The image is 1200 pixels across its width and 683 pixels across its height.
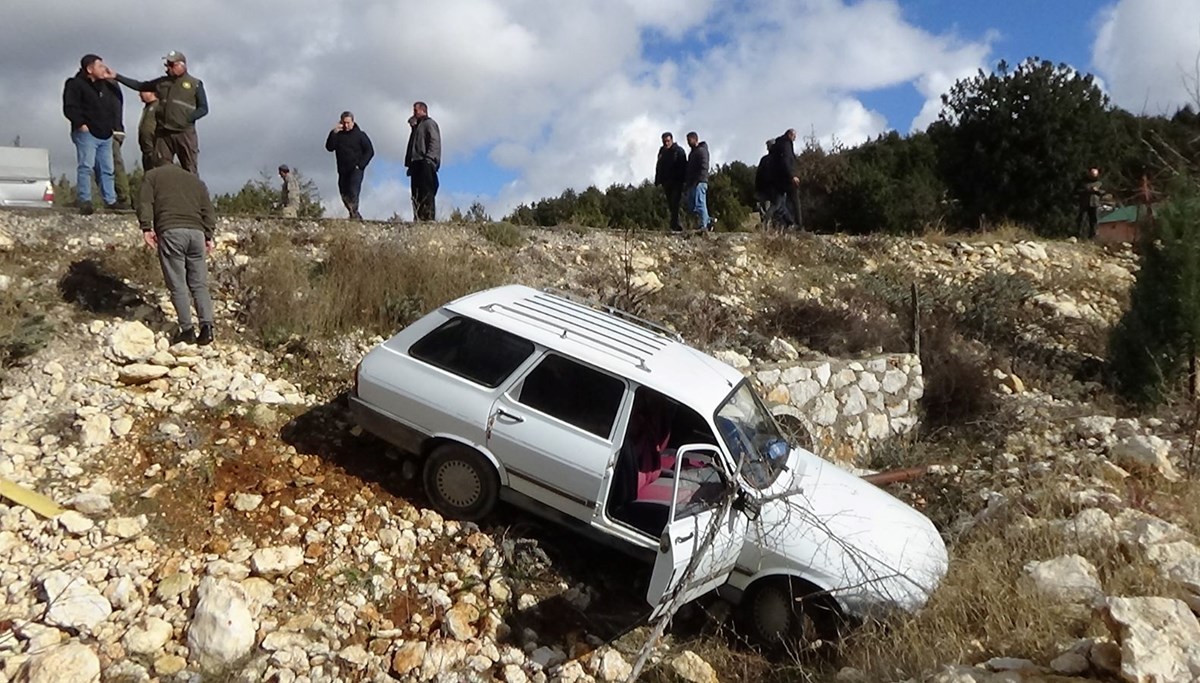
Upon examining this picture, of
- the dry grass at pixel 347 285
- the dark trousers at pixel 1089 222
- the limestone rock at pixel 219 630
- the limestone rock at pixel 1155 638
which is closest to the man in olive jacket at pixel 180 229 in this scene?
the dry grass at pixel 347 285

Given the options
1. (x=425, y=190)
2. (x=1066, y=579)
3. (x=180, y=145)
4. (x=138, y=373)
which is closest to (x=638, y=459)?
(x=1066, y=579)

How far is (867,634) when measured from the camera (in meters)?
4.74

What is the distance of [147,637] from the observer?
4.49 meters

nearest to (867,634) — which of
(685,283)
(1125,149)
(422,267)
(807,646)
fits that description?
(807,646)

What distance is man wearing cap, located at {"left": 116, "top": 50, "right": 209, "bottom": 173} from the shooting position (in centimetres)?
810

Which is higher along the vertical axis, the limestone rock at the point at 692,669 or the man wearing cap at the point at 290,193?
the man wearing cap at the point at 290,193

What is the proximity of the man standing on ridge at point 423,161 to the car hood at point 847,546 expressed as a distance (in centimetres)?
711

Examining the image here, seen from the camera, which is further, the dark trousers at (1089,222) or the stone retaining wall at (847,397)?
the dark trousers at (1089,222)

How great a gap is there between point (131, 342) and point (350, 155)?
4568mm

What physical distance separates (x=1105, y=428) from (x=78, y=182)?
35.6 feet

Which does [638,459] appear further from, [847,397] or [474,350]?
[847,397]

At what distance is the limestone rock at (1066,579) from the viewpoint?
4711 mm

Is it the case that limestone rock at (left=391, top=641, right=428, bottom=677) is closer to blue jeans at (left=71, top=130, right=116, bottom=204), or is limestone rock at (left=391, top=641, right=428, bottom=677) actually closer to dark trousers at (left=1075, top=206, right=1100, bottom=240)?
blue jeans at (left=71, top=130, right=116, bottom=204)

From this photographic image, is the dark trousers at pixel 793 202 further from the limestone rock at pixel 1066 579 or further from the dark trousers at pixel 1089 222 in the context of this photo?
the limestone rock at pixel 1066 579
